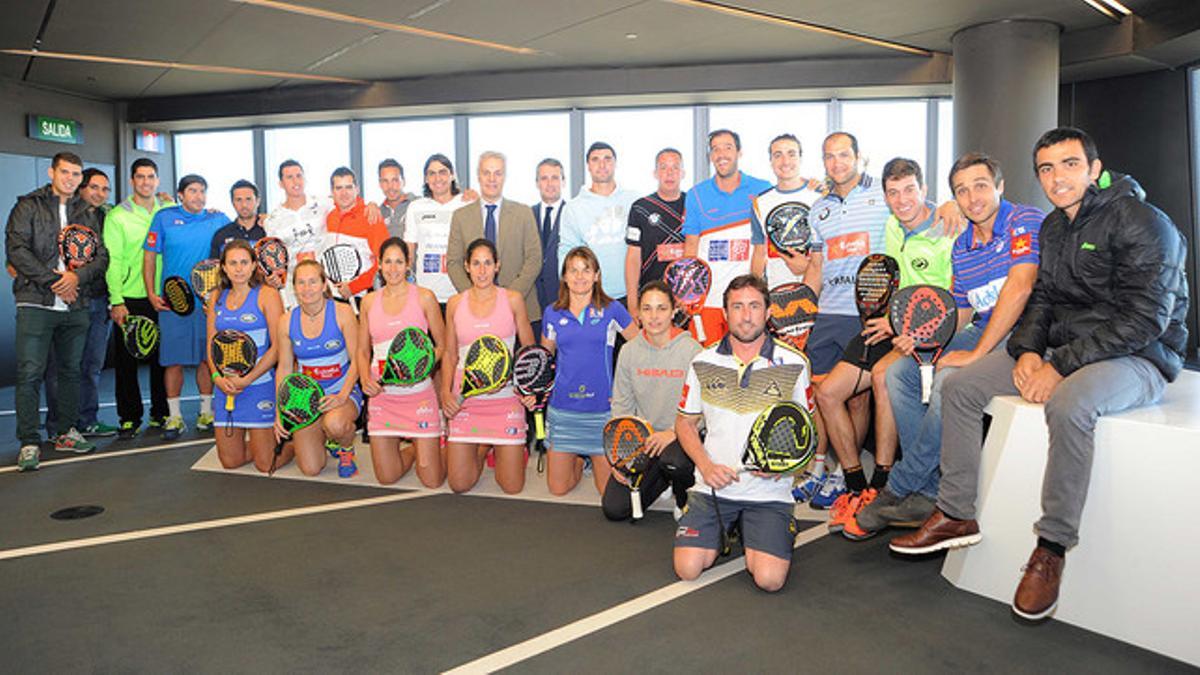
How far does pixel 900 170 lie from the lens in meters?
3.80

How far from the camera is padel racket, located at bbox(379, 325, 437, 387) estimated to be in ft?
15.1

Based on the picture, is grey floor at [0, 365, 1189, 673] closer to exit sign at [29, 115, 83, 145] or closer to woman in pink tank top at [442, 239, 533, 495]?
woman in pink tank top at [442, 239, 533, 495]

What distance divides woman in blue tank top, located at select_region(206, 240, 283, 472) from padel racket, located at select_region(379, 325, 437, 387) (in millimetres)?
922

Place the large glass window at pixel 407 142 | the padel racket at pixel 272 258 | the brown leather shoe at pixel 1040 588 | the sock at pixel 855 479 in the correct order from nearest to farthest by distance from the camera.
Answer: the brown leather shoe at pixel 1040 588
the sock at pixel 855 479
the padel racket at pixel 272 258
the large glass window at pixel 407 142

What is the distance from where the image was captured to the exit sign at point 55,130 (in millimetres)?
9398

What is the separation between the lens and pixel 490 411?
4629 mm

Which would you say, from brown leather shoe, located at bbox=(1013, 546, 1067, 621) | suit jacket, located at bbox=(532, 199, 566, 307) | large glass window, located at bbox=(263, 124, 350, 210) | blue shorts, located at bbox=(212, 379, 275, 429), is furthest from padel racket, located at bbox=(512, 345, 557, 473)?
large glass window, located at bbox=(263, 124, 350, 210)

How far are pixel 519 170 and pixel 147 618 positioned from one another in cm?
764

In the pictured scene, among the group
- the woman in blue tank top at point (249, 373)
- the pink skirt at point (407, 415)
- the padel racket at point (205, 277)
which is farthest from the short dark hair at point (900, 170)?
the padel racket at point (205, 277)

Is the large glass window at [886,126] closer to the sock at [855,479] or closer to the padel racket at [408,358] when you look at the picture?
the sock at [855,479]

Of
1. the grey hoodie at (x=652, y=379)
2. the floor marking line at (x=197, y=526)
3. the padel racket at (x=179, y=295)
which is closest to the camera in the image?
the floor marking line at (x=197, y=526)

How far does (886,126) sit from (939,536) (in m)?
7.15

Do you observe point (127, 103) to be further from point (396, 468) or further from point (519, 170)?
point (396, 468)

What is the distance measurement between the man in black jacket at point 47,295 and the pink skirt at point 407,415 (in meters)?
2.22
